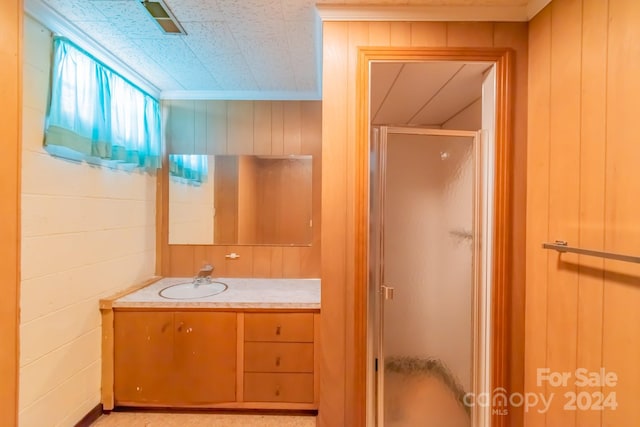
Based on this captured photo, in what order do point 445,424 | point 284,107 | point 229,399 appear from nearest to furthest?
point 445,424 → point 229,399 → point 284,107

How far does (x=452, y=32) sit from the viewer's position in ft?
4.59

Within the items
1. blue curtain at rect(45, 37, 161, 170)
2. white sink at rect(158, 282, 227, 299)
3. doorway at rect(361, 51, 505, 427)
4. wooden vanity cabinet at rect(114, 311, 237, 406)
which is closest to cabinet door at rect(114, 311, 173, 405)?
wooden vanity cabinet at rect(114, 311, 237, 406)

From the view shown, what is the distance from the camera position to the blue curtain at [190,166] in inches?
97.7

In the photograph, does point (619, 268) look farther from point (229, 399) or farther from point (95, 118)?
point (95, 118)

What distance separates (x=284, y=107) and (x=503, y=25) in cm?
158

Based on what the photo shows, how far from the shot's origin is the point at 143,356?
6.25 feet

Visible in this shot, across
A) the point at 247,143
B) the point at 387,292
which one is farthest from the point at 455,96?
the point at 247,143

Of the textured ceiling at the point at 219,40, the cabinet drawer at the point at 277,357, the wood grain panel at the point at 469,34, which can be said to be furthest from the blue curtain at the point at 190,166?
the wood grain panel at the point at 469,34

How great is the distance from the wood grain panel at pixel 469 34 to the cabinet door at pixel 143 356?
2254mm

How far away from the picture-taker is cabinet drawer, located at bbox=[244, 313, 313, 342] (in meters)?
1.90

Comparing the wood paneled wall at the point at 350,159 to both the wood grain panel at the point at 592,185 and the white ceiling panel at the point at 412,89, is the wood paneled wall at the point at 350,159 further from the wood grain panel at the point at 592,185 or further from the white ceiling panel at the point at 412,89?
the wood grain panel at the point at 592,185

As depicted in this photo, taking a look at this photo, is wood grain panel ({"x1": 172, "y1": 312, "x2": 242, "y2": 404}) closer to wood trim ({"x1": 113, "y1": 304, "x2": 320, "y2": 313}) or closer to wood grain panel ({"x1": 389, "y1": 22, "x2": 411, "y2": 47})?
wood trim ({"x1": 113, "y1": 304, "x2": 320, "y2": 313})

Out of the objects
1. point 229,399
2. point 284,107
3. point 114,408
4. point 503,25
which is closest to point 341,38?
point 503,25

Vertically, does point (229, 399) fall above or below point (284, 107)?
below
